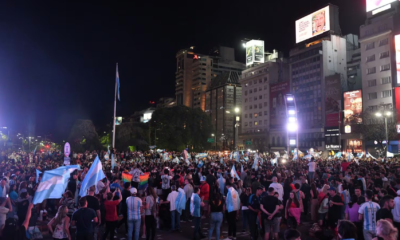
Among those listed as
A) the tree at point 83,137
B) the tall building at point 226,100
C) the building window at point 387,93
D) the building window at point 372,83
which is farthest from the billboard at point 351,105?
the tall building at point 226,100

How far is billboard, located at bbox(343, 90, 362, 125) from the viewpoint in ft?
211

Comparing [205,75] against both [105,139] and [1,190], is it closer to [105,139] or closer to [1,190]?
[105,139]

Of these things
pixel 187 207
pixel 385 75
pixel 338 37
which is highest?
pixel 338 37

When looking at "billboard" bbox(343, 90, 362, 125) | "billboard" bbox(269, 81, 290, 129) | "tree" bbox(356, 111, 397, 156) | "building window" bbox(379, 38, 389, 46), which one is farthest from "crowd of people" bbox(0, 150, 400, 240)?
"billboard" bbox(269, 81, 290, 129)

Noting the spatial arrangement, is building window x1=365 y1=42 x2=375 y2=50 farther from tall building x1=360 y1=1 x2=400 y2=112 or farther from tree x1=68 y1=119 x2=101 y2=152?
tree x1=68 y1=119 x2=101 y2=152

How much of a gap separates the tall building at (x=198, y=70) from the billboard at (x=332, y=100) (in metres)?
70.6

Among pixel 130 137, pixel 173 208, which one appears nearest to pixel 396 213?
pixel 173 208

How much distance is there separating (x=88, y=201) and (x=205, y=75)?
134m

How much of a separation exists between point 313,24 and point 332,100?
2151 centimetres

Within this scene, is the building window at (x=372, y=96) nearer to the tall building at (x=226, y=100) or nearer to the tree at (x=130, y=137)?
the tree at (x=130, y=137)

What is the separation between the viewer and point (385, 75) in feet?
201

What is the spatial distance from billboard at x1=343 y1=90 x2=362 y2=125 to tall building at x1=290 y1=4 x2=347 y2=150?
4.01 m

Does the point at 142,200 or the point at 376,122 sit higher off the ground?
the point at 376,122

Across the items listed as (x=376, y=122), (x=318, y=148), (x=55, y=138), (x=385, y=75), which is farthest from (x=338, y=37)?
(x=55, y=138)
